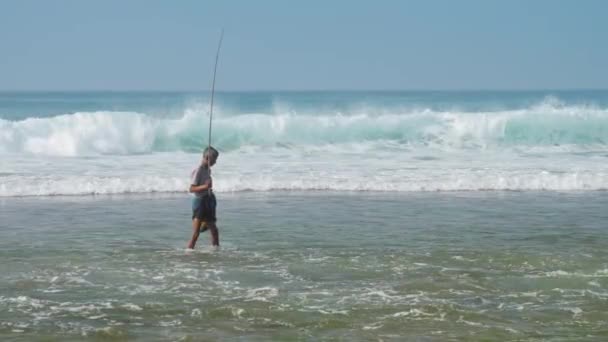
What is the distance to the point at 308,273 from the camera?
380 inches

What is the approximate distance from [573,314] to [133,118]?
24508mm

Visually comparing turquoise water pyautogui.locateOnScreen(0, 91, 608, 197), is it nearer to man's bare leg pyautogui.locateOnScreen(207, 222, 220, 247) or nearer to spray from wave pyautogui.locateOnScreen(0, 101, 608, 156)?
spray from wave pyautogui.locateOnScreen(0, 101, 608, 156)

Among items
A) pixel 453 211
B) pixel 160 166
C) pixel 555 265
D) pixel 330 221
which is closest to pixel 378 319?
pixel 555 265

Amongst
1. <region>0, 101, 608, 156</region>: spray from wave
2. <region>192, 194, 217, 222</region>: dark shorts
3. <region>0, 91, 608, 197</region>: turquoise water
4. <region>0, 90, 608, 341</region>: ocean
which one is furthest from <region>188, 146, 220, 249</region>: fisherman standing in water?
<region>0, 101, 608, 156</region>: spray from wave

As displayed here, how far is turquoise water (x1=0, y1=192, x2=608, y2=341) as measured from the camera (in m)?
7.54

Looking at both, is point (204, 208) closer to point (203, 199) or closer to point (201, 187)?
point (203, 199)

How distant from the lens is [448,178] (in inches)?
743

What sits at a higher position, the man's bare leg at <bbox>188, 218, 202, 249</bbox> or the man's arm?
the man's arm

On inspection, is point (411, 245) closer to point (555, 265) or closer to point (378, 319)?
point (555, 265)

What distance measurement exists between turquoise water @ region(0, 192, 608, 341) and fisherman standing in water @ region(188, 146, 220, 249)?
0.34 metres

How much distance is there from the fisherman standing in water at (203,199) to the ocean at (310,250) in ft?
0.98

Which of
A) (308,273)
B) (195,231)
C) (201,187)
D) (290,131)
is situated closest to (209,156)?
(201,187)

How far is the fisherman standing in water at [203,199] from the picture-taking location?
423 inches

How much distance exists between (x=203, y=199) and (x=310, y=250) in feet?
4.57
